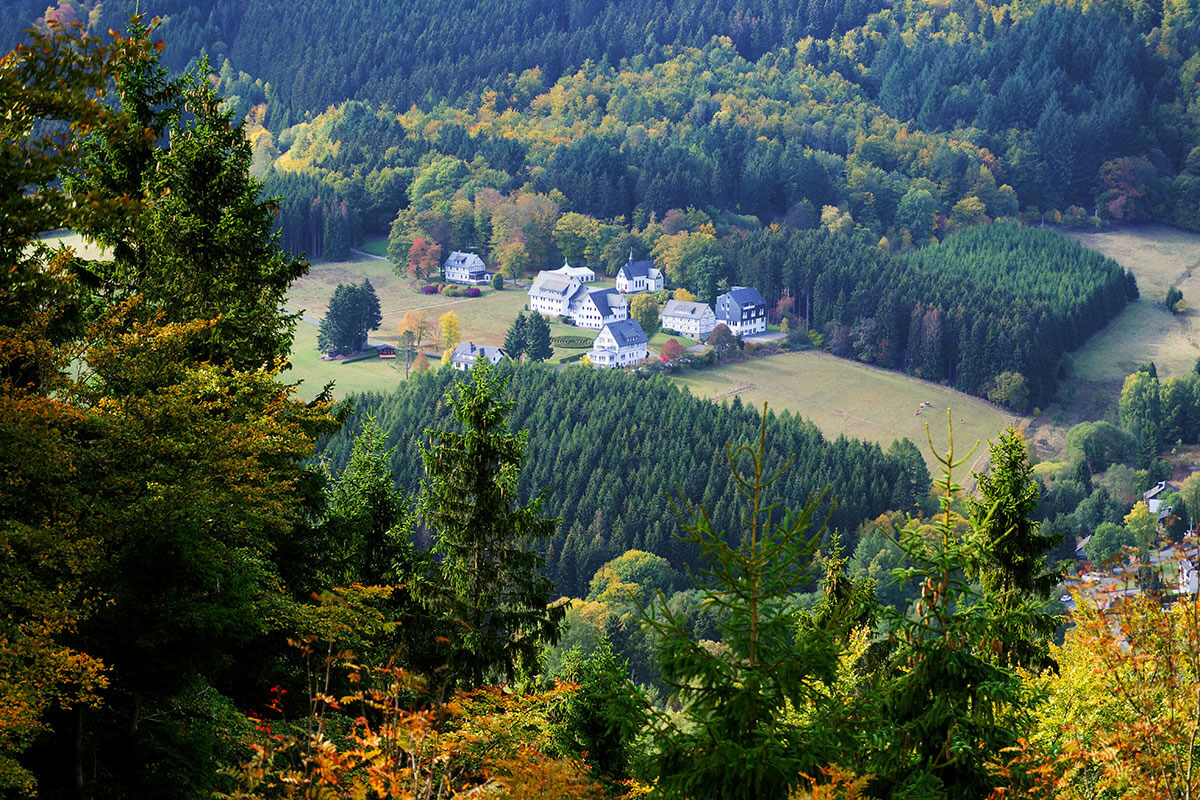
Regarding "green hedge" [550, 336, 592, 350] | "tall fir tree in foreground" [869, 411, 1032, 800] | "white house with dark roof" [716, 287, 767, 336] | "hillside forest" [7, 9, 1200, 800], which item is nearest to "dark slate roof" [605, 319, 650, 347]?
"green hedge" [550, 336, 592, 350]

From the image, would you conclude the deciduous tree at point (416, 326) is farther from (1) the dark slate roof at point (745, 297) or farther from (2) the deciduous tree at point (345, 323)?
(1) the dark slate roof at point (745, 297)

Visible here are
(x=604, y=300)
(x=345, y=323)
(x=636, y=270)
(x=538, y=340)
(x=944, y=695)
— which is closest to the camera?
(x=944, y=695)

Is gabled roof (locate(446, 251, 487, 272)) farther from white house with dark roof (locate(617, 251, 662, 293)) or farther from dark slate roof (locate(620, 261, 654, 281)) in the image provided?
dark slate roof (locate(620, 261, 654, 281))

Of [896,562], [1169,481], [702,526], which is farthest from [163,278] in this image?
[1169,481]

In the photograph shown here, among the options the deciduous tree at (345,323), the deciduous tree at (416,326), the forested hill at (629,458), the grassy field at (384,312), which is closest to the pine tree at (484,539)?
the forested hill at (629,458)

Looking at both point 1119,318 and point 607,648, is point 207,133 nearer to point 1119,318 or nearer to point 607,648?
point 607,648

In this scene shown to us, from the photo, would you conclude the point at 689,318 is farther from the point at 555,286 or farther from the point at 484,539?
the point at 484,539

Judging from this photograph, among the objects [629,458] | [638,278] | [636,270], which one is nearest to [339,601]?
[629,458]
